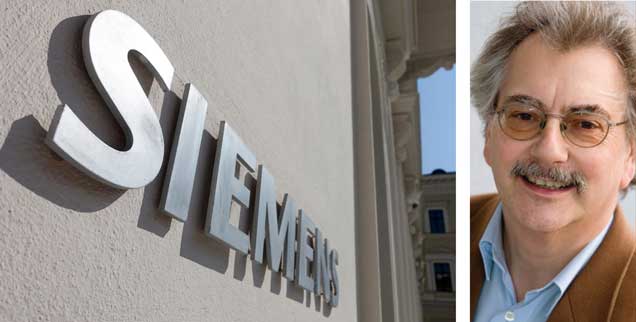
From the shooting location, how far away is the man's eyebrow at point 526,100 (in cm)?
137

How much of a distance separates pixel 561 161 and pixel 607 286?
1.20 ft

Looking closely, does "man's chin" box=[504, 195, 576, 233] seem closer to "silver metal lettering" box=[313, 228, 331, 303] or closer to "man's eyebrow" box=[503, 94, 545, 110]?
"man's eyebrow" box=[503, 94, 545, 110]

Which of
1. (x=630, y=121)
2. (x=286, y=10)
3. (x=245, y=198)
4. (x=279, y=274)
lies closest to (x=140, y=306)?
(x=245, y=198)

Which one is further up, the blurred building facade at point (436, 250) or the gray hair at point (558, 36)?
the blurred building facade at point (436, 250)

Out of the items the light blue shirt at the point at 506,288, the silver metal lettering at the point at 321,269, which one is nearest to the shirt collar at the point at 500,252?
the light blue shirt at the point at 506,288

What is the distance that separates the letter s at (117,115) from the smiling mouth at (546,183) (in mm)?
1132

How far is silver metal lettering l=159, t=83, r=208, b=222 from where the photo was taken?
2.12 ft

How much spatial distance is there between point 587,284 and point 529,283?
0.50 ft

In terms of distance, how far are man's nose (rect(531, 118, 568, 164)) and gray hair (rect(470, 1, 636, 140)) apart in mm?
182

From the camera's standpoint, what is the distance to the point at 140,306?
57 cm

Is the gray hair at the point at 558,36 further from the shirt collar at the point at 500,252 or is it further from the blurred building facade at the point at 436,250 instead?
the blurred building facade at the point at 436,250

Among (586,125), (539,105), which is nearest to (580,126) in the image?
(586,125)

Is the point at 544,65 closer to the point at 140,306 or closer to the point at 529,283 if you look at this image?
the point at 529,283

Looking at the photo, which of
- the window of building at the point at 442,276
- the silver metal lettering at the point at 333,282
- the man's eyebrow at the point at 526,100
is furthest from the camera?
the window of building at the point at 442,276
